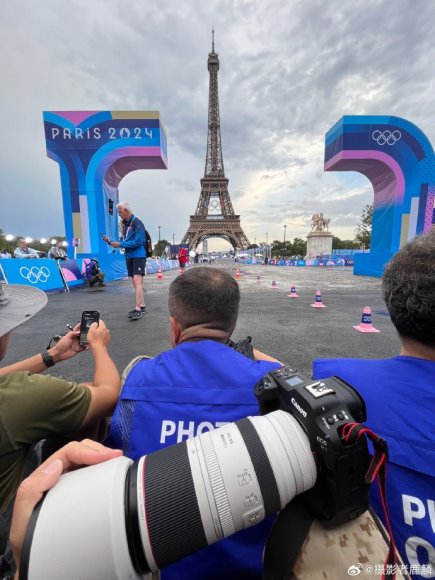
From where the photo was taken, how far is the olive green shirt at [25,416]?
87cm

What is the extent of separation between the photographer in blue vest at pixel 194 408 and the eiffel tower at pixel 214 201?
46843 mm

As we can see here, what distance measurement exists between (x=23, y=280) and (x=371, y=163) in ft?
50.8

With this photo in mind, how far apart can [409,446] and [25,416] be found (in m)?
1.16

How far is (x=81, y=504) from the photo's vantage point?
0.51m

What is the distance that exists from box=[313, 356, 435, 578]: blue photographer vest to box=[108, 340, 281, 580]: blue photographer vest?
0.35m

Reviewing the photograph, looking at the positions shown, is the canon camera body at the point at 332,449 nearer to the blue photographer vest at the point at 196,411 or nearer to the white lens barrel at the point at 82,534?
the blue photographer vest at the point at 196,411

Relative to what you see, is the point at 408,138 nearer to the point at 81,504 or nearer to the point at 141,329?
the point at 141,329

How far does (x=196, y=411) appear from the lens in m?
0.89

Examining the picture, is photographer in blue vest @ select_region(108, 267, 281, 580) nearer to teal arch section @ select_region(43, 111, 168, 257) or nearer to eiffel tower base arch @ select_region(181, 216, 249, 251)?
teal arch section @ select_region(43, 111, 168, 257)

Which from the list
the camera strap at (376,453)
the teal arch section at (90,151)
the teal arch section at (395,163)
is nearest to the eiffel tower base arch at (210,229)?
the teal arch section at (90,151)

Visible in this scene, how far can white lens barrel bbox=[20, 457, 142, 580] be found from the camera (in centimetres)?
46

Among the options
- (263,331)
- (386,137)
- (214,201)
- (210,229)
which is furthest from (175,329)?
(214,201)

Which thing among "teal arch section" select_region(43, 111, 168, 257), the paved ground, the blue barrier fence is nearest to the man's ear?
the paved ground

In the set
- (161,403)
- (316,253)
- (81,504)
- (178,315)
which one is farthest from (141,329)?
(316,253)
